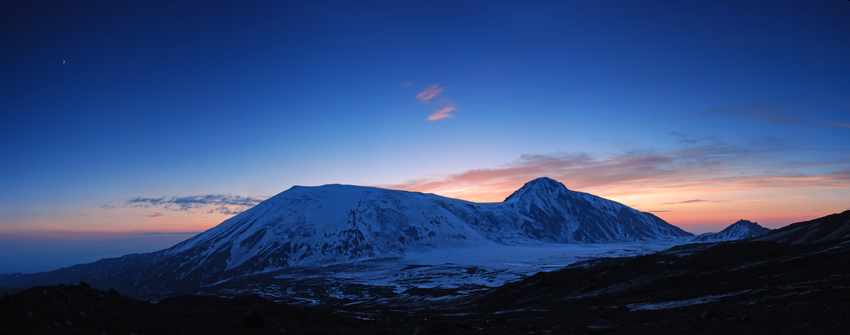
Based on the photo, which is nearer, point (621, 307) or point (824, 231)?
point (621, 307)

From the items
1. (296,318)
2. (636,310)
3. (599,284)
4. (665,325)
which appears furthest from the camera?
(599,284)

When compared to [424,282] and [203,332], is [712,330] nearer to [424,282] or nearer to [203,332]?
[203,332]

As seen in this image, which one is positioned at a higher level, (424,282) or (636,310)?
(636,310)

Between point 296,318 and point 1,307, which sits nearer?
point 1,307

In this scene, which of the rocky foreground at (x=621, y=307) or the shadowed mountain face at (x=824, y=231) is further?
the shadowed mountain face at (x=824, y=231)

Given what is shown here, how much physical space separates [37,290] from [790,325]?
38987 millimetres

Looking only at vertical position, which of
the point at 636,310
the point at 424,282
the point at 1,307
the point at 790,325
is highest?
the point at 1,307

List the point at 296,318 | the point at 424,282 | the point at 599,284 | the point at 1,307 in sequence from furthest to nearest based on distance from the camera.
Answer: the point at 424,282 < the point at 599,284 < the point at 296,318 < the point at 1,307

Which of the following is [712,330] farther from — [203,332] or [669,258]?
[669,258]

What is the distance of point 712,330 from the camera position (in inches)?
974

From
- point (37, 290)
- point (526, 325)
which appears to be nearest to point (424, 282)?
point (526, 325)

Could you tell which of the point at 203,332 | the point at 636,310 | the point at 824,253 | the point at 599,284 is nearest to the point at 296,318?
the point at 203,332

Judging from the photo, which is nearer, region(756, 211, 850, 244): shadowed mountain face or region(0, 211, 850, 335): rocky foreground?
region(0, 211, 850, 335): rocky foreground

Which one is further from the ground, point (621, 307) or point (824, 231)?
point (824, 231)
